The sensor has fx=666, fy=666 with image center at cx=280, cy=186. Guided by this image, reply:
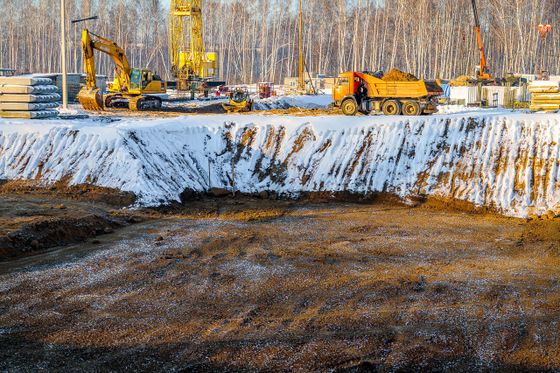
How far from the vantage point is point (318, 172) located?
20.5 meters

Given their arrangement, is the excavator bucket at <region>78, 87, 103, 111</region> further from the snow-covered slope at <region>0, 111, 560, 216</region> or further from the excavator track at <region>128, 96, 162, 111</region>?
the snow-covered slope at <region>0, 111, 560, 216</region>

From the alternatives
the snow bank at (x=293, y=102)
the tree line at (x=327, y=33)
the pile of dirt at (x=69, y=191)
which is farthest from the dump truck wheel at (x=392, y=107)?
the tree line at (x=327, y=33)

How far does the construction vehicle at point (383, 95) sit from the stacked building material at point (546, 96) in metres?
4.67

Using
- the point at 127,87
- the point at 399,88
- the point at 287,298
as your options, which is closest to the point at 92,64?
the point at 127,87

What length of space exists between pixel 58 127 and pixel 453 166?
12.2 metres

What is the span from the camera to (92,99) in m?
34.7

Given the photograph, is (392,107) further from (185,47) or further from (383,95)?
(185,47)

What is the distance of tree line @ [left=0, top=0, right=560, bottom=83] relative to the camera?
2589 inches

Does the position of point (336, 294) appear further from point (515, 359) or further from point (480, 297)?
point (515, 359)

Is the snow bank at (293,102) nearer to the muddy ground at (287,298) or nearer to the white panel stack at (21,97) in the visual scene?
the white panel stack at (21,97)

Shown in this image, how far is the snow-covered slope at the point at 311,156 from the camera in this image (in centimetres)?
1870

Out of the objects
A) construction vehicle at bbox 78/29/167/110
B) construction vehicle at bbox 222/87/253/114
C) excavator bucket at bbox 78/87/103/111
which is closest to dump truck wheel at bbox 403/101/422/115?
construction vehicle at bbox 222/87/253/114

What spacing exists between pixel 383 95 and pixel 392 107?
670 millimetres

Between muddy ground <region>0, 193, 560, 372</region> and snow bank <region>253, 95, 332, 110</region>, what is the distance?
1118 inches
